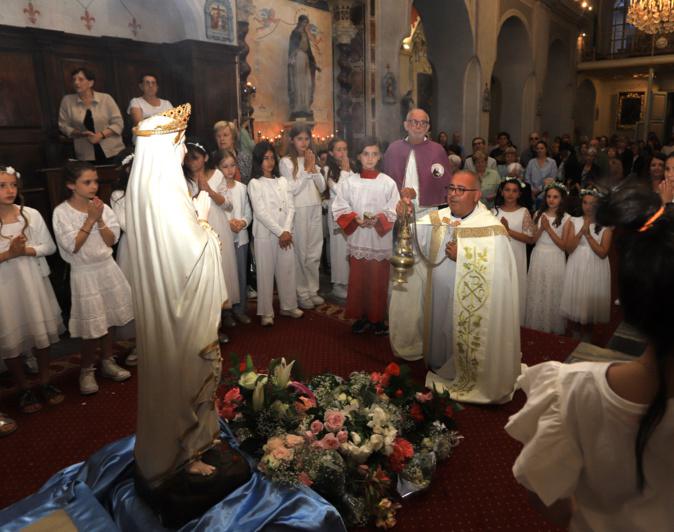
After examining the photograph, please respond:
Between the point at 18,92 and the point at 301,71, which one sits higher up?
the point at 301,71

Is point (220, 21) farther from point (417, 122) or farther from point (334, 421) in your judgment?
point (334, 421)

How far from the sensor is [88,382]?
434 cm

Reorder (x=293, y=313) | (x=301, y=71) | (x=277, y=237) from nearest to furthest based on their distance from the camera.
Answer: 1. (x=277, y=237)
2. (x=293, y=313)
3. (x=301, y=71)

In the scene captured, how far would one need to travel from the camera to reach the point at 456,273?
418 cm

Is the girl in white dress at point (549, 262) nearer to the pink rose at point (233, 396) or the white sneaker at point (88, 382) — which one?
the pink rose at point (233, 396)

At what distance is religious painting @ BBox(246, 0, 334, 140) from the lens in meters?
9.76

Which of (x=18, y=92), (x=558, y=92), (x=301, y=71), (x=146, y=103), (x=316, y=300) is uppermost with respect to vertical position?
(x=558, y=92)

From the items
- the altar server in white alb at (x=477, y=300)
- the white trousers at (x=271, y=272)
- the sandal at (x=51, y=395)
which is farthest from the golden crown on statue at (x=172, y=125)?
the white trousers at (x=271, y=272)

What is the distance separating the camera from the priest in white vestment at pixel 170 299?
2088mm

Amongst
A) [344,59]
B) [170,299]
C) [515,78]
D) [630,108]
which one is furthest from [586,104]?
[170,299]

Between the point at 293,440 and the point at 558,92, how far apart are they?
2233 cm

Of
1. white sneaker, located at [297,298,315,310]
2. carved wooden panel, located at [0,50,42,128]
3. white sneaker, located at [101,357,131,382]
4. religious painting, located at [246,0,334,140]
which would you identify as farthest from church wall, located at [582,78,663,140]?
white sneaker, located at [101,357,131,382]

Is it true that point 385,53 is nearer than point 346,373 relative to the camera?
No

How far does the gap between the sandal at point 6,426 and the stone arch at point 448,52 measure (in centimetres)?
1301
